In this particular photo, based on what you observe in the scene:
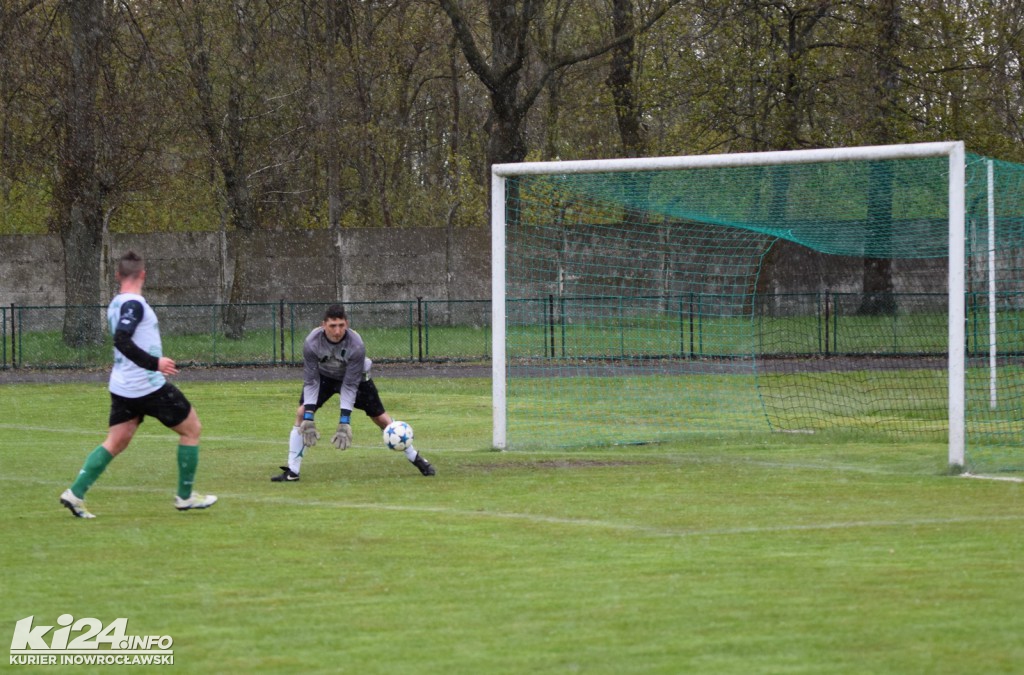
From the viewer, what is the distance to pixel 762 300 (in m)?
29.2

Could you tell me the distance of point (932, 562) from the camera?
8.11 meters

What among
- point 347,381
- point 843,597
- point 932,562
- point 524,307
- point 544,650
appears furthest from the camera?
point 524,307

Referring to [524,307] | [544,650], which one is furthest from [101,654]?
[524,307]

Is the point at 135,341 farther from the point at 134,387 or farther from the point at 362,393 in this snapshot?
the point at 362,393

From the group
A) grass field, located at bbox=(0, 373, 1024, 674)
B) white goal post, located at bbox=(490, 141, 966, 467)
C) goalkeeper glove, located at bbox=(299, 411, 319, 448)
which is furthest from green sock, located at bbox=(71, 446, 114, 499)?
white goal post, located at bbox=(490, 141, 966, 467)

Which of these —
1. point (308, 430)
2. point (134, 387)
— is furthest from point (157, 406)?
point (308, 430)

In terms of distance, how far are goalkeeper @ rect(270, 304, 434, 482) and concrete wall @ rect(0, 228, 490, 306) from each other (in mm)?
23101

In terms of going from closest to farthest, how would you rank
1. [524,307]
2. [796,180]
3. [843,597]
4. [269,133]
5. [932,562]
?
1. [843,597]
2. [932,562]
3. [796,180]
4. [524,307]
5. [269,133]

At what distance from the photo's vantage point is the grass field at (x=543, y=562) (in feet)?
20.5

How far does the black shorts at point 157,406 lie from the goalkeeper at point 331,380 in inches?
86.1

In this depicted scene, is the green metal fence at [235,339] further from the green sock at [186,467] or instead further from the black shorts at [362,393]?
the green sock at [186,467]

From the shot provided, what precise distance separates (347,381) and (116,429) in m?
2.67

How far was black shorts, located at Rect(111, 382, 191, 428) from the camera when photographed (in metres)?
9.88

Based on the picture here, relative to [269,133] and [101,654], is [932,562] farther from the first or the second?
[269,133]
